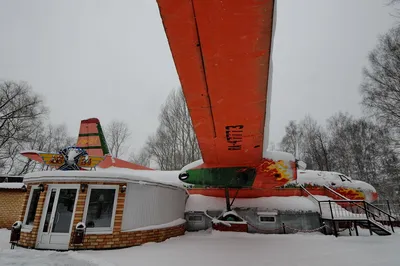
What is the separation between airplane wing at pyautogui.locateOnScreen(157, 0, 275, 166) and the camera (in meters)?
1.72

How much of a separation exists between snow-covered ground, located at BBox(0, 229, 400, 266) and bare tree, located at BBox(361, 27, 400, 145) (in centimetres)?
1000

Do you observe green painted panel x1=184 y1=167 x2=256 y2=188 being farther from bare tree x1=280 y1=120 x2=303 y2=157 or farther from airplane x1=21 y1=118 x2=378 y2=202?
bare tree x1=280 y1=120 x2=303 y2=157

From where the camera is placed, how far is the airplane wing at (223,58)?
1.72 metres

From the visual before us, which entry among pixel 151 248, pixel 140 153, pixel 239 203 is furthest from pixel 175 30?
pixel 140 153

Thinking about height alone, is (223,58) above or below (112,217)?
above

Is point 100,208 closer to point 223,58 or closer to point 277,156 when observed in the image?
point 277,156

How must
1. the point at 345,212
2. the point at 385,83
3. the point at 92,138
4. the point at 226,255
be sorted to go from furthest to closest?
the point at 385,83
the point at 92,138
the point at 345,212
the point at 226,255

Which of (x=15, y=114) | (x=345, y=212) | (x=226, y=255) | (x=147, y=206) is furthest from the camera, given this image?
(x=15, y=114)

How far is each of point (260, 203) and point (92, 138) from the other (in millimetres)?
9220

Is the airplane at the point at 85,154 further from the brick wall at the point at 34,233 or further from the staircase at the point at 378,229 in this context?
the staircase at the point at 378,229

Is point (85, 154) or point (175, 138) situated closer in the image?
point (85, 154)

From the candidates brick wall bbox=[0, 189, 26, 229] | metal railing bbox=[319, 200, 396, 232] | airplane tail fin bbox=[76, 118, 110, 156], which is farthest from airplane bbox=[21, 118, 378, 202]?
brick wall bbox=[0, 189, 26, 229]

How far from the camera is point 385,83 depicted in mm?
13508

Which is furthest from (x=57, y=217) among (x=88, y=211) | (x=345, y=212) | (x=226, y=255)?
(x=345, y=212)
